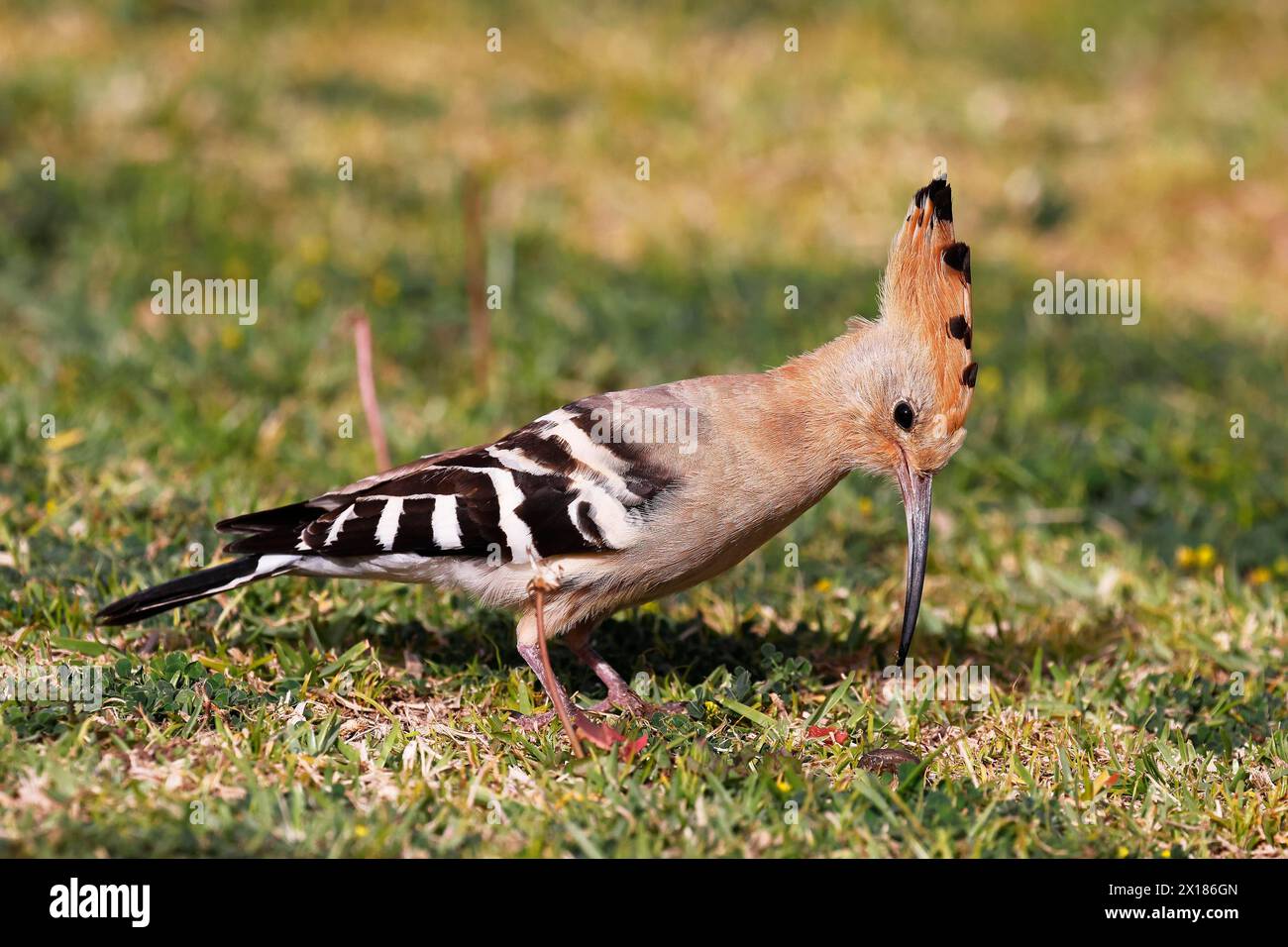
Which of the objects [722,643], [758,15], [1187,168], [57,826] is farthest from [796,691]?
[758,15]

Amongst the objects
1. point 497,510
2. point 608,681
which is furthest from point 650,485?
point 608,681

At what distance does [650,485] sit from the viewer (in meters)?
3.32

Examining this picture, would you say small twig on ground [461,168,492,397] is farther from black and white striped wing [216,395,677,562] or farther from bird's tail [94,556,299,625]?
bird's tail [94,556,299,625]

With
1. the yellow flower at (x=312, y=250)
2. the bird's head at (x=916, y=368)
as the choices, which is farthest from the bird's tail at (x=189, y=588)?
the yellow flower at (x=312, y=250)

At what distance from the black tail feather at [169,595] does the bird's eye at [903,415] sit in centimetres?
148

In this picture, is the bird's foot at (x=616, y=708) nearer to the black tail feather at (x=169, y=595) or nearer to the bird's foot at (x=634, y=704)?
the bird's foot at (x=634, y=704)

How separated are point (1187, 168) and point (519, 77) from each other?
3617 mm

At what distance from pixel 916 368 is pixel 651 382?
2303 millimetres

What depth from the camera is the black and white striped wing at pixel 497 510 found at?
3.30 meters

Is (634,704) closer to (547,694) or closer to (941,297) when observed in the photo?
(547,694)

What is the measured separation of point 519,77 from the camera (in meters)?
8.26

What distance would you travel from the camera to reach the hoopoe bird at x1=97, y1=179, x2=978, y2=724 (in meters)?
3.31

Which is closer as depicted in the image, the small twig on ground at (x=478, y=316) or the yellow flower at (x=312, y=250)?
the small twig on ground at (x=478, y=316)

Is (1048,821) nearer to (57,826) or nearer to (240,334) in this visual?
(57,826)
